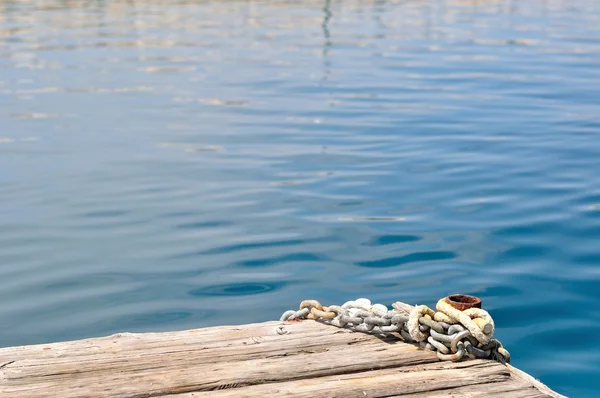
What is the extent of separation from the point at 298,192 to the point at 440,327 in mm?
4664

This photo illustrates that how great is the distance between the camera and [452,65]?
16531mm

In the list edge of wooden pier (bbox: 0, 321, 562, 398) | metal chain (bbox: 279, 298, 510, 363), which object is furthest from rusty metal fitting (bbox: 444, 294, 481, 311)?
edge of wooden pier (bbox: 0, 321, 562, 398)

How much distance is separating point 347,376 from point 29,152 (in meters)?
7.27

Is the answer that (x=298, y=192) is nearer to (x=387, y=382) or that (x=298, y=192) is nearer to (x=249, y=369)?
(x=249, y=369)

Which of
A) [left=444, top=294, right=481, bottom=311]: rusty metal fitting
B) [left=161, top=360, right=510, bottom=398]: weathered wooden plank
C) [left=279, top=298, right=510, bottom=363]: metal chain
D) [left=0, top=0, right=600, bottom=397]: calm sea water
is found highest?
[left=444, top=294, right=481, bottom=311]: rusty metal fitting

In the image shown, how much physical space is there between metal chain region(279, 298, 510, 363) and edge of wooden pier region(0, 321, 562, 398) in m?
0.04

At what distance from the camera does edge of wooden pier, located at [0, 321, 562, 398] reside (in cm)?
327

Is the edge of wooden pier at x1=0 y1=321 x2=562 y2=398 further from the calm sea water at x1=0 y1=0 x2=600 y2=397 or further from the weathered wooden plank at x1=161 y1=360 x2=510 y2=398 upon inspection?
the calm sea water at x1=0 y1=0 x2=600 y2=397

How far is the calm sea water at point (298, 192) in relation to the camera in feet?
19.3

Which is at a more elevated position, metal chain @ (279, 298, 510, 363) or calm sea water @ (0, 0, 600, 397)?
metal chain @ (279, 298, 510, 363)

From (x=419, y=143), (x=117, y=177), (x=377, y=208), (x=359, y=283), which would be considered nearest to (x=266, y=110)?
(x=419, y=143)

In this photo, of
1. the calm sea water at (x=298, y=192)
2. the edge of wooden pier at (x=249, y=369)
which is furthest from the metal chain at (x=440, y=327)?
the calm sea water at (x=298, y=192)

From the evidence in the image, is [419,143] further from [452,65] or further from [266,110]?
[452,65]

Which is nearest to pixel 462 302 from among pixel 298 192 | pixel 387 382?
pixel 387 382
